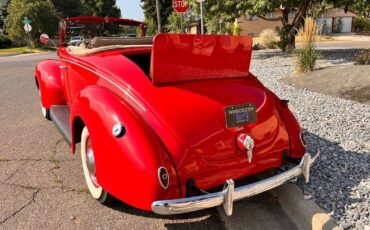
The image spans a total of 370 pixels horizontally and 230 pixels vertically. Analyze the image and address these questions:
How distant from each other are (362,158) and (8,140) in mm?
4613

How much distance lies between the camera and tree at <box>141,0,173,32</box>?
51625 millimetres

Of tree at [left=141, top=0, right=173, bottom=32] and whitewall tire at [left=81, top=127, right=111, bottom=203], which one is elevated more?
tree at [left=141, top=0, right=173, bottom=32]

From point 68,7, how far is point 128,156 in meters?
59.1

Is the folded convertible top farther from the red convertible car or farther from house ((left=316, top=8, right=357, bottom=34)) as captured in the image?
house ((left=316, top=8, right=357, bottom=34))

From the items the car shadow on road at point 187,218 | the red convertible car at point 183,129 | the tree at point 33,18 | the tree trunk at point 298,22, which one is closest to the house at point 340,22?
the tree trunk at point 298,22

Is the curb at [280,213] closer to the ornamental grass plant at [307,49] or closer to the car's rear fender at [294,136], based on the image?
the car's rear fender at [294,136]

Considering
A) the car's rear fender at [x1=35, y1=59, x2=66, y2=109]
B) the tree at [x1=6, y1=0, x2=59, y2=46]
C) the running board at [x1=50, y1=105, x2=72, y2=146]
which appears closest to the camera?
the running board at [x1=50, y1=105, x2=72, y2=146]

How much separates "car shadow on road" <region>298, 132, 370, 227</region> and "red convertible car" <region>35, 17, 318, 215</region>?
0.29 metres

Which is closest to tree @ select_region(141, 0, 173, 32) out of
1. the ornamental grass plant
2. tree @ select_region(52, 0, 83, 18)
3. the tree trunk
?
tree @ select_region(52, 0, 83, 18)

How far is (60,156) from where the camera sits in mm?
4578

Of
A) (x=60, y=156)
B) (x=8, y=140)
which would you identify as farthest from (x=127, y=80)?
(x=8, y=140)

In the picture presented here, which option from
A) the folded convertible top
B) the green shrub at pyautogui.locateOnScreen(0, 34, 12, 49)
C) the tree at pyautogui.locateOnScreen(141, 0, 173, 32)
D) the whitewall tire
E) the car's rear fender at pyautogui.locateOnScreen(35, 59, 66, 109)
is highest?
the tree at pyautogui.locateOnScreen(141, 0, 173, 32)

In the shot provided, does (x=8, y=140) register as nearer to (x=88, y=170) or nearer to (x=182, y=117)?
(x=88, y=170)

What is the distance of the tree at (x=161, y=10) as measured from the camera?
51625 mm
